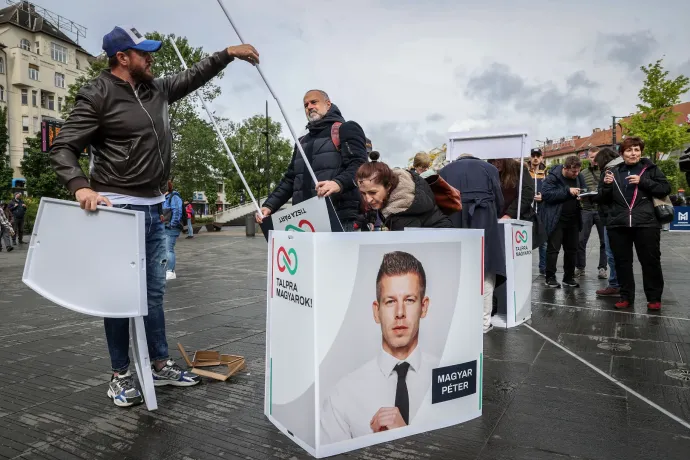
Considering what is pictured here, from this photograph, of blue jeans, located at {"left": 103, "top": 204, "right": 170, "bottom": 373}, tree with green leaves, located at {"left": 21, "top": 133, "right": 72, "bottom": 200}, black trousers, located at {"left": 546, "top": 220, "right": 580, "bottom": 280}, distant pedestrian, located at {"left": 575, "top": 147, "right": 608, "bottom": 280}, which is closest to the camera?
blue jeans, located at {"left": 103, "top": 204, "right": 170, "bottom": 373}

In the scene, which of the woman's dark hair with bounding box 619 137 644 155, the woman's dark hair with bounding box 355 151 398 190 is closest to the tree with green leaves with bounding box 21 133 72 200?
the woman's dark hair with bounding box 619 137 644 155

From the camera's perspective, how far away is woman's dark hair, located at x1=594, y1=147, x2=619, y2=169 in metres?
6.53

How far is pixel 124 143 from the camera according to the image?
9.99ft

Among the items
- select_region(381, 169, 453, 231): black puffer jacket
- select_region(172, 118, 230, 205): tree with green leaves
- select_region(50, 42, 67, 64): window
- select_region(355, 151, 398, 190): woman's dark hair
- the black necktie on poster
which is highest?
select_region(50, 42, 67, 64): window

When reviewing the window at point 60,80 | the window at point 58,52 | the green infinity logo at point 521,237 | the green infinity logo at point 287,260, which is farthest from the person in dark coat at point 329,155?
the window at point 60,80

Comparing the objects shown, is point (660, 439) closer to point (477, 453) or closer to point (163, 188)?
point (477, 453)

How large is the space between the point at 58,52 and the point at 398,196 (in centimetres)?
6926

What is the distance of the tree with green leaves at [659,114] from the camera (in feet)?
92.6

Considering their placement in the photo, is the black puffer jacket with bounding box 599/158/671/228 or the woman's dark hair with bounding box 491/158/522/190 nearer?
the black puffer jacket with bounding box 599/158/671/228

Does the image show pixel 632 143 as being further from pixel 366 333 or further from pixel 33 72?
pixel 33 72

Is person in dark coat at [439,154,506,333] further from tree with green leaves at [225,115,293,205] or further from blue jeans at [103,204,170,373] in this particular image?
tree with green leaves at [225,115,293,205]

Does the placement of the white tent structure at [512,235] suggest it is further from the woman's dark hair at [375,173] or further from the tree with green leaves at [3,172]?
the tree with green leaves at [3,172]

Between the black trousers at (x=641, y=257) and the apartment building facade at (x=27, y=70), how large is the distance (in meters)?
58.7

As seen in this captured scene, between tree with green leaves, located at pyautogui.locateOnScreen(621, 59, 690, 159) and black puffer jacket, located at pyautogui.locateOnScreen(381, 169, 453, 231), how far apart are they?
2886cm
